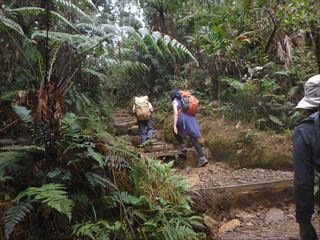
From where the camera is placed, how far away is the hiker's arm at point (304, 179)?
2.40 m

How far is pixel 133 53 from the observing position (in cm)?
1331

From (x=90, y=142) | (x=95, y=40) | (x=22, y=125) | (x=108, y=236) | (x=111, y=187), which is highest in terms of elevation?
(x=95, y=40)

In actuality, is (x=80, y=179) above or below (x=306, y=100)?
below

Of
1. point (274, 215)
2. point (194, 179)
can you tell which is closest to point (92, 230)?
point (274, 215)

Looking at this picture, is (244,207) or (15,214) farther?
(244,207)

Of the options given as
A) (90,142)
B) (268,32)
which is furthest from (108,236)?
(268,32)

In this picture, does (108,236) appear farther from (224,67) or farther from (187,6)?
(187,6)

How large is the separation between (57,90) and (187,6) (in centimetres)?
1119

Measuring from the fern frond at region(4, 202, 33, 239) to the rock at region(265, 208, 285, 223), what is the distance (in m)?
3.62

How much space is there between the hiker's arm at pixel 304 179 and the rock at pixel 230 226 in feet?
8.57

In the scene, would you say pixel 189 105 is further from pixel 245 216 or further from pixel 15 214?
pixel 15 214

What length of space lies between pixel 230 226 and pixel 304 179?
9.41 feet

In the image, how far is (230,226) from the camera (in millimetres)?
5047

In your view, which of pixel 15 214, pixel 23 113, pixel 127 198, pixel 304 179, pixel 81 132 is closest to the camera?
pixel 304 179
